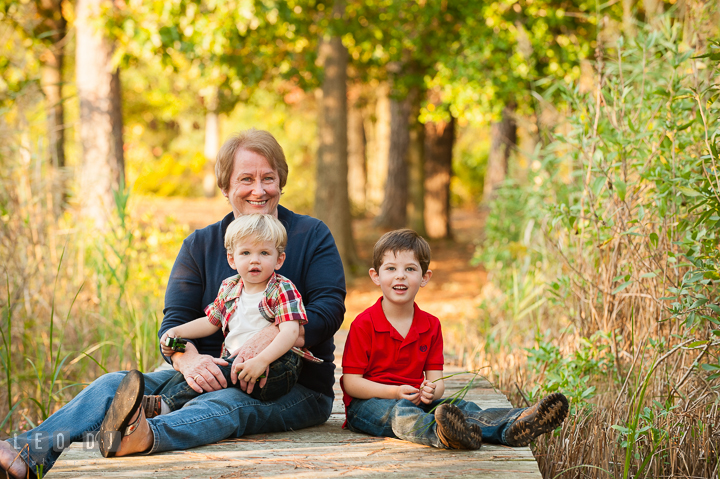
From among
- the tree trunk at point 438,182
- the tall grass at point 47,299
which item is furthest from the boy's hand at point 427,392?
the tree trunk at point 438,182

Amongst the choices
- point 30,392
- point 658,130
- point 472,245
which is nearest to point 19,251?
point 30,392

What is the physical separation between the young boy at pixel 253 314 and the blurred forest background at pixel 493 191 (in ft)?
2.02

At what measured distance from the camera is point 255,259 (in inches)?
101

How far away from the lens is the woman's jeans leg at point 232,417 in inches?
94.0

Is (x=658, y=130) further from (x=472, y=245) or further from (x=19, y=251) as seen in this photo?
(x=472, y=245)

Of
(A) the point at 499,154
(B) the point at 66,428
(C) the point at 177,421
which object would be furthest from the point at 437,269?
(B) the point at 66,428

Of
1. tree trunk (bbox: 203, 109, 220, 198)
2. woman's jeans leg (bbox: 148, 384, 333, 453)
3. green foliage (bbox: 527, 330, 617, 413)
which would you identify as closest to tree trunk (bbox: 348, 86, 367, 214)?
tree trunk (bbox: 203, 109, 220, 198)

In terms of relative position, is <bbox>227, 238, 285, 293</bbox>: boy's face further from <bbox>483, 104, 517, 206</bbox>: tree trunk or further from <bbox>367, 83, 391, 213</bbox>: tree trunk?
<bbox>367, 83, 391, 213</bbox>: tree trunk

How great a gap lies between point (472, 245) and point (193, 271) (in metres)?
10.3

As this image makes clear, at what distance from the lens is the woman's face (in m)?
2.82

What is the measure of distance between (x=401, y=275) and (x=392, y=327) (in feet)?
0.75

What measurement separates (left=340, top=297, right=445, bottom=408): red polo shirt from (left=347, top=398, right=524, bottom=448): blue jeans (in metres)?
0.12

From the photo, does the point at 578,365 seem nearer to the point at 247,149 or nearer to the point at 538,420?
the point at 538,420

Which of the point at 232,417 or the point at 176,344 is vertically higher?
the point at 176,344
